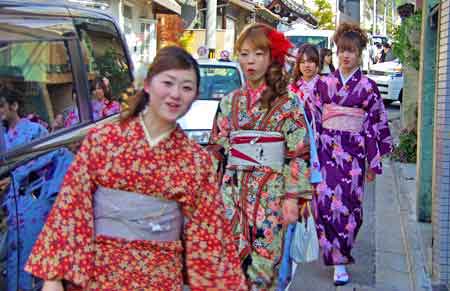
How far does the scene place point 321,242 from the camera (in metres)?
5.93

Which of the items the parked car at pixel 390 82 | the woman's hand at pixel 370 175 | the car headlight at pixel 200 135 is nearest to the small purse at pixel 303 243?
the woman's hand at pixel 370 175

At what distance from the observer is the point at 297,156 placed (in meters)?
4.07

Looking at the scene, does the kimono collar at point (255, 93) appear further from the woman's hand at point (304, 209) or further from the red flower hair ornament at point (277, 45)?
the woman's hand at point (304, 209)

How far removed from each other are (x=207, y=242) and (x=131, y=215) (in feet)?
1.00

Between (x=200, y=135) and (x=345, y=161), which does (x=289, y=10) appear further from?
(x=345, y=161)

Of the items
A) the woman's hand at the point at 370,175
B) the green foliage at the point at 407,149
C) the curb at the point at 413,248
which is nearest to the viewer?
the curb at the point at 413,248

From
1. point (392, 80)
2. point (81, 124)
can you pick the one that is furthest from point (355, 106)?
point (392, 80)

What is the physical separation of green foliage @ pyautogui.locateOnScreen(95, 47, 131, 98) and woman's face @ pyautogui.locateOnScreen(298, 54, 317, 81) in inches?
117

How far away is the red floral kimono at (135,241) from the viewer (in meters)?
2.65

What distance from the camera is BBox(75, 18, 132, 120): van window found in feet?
15.3

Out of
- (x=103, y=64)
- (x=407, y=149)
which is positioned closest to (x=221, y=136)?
(x=103, y=64)

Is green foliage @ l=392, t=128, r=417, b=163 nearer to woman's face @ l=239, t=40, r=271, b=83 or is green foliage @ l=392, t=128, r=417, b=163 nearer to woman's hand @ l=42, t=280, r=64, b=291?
woman's face @ l=239, t=40, r=271, b=83

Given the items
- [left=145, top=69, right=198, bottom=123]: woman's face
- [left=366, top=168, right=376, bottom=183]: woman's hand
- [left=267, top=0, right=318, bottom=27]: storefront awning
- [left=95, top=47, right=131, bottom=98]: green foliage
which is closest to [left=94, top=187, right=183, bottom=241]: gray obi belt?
[left=145, top=69, right=198, bottom=123]: woman's face

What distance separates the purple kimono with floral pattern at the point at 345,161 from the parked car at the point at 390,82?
54.9 feet
